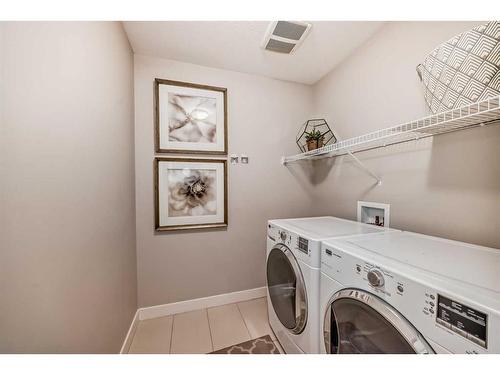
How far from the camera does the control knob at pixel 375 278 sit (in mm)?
677

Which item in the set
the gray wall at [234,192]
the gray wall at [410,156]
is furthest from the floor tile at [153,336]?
the gray wall at [410,156]

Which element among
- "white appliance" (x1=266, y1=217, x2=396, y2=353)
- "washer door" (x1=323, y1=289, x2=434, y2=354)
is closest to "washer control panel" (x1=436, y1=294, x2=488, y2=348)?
"washer door" (x1=323, y1=289, x2=434, y2=354)

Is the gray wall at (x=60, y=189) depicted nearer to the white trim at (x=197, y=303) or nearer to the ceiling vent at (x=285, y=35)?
the white trim at (x=197, y=303)

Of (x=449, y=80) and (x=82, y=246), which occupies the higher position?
(x=449, y=80)

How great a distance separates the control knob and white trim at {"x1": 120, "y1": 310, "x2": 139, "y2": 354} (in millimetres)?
1551

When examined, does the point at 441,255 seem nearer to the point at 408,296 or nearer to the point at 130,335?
the point at 408,296

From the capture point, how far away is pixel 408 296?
0.60 metres

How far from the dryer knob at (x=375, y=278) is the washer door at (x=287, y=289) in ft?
1.36

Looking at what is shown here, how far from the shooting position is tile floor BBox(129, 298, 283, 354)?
140 centimetres

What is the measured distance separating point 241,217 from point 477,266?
1545 mm
